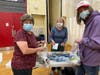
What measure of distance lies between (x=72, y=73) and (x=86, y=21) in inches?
65.9

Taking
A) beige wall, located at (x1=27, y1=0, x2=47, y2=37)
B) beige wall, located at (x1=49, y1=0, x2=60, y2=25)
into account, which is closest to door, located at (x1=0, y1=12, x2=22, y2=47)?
beige wall, located at (x1=27, y1=0, x2=47, y2=37)

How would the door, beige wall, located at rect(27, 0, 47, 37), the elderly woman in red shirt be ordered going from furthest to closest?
beige wall, located at rect(27, 0, 47, 37) → the door → the elderly woman in red shirt

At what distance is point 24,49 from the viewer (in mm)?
2059

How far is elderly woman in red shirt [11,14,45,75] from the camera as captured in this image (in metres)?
2.09

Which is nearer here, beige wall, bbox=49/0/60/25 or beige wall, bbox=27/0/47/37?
beige wall, bbox=27/0/47/37

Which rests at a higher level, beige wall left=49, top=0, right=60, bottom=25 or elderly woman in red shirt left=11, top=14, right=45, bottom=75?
beige wall left=49, top=0, right=60, bottom=25

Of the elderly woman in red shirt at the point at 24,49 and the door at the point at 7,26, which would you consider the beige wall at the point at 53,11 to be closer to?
the door at the point at 7,26

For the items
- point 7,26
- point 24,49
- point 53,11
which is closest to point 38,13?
point 53,11

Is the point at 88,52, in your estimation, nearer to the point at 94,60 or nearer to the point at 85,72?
the point at 94,60

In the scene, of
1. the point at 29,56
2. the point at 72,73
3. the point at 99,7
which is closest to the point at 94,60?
the point at 29,56

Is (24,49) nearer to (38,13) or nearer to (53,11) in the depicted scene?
(38,13)

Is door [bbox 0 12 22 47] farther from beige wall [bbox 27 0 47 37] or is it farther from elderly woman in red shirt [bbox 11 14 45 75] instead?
elderly woman in red shirt [bbox 11 14 45 75]

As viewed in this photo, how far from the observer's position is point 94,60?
6.94ft

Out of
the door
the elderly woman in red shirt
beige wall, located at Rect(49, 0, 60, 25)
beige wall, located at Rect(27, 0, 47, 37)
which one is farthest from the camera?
beige wall, located at Rect(49, 0, 60, 25)
